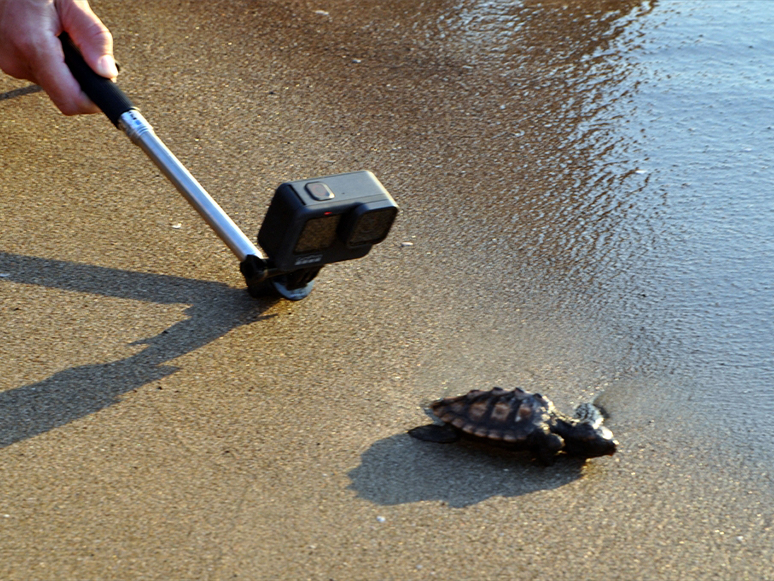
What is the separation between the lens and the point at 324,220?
2570 mm

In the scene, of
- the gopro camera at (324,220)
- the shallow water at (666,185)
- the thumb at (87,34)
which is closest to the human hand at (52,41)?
the thumb at (87,34)

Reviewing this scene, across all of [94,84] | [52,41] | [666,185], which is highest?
[52,41]

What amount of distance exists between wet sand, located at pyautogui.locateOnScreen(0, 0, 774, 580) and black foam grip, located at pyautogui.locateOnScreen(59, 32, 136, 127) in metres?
0.59

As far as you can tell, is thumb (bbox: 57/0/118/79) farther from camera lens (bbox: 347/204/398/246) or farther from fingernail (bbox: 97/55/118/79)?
camera lens (bbox: 347/204/398/246)

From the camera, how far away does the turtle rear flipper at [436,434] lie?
2443 millimetres

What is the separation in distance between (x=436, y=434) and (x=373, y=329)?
0.57m

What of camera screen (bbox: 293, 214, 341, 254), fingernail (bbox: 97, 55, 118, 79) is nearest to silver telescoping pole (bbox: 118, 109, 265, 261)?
fingernail (bbox: 97, 55, 118, 79)

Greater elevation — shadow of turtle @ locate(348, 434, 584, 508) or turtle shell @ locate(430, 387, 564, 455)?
turtle shell @ locate(430, 387, 564, 455)

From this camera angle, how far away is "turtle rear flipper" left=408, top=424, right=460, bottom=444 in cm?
244

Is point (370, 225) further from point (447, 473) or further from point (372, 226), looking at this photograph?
point (447, 473)

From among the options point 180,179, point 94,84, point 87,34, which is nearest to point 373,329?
point 180,179

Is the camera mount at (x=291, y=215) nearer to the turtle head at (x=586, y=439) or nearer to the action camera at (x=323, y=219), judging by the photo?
the action camera at (x=323, y=219)

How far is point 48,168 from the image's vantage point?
3.57 metres

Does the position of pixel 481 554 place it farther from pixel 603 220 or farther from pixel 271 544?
pixel 603 220
